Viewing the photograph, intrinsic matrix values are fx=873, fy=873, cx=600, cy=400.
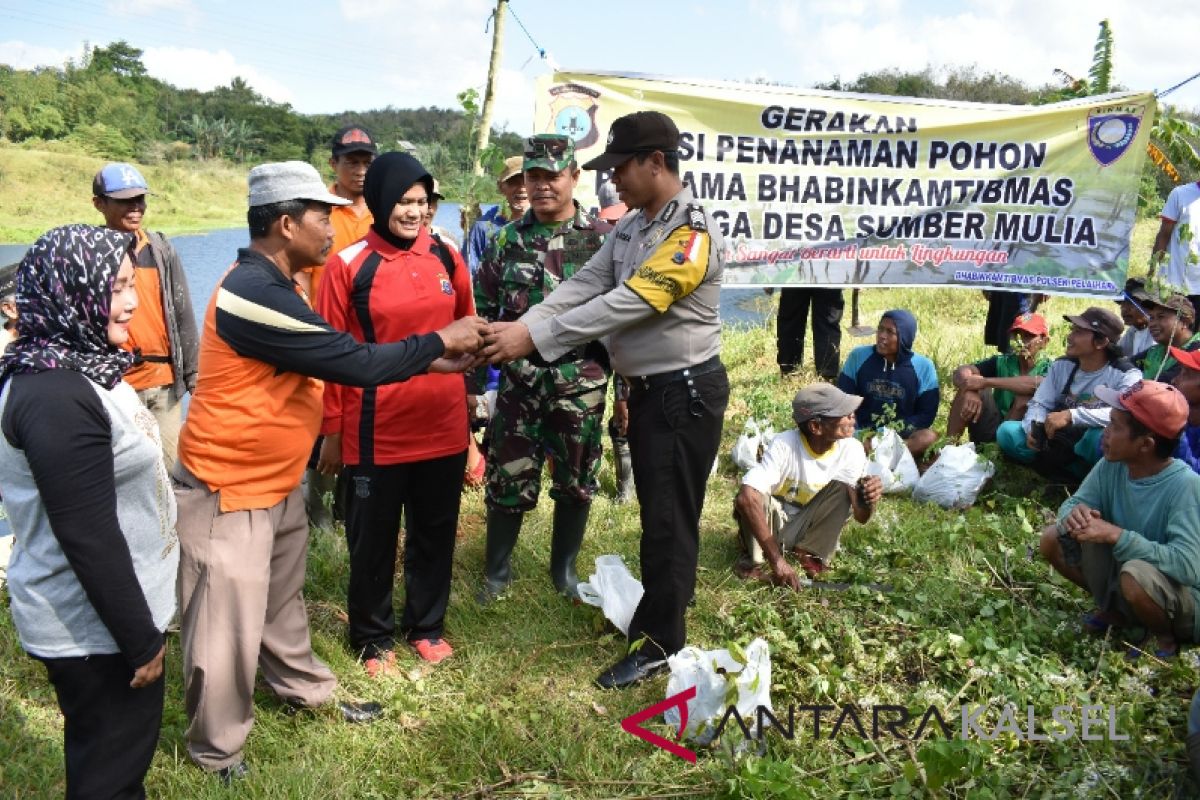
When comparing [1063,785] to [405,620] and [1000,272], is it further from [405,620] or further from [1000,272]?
[1000,272]

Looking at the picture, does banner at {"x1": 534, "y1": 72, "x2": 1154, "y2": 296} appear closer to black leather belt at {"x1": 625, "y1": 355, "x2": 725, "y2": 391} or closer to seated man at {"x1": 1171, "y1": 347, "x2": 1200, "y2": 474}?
seated man at {"x1": 1171, "y1": 347, "x2": 1200, "y2": 474}

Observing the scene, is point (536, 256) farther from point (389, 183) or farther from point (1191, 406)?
point (1191, 406)

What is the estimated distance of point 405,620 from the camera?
3449 millimetres

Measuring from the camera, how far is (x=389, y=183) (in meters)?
2.97

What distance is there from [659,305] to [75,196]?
123 ft

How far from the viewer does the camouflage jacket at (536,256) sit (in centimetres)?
365

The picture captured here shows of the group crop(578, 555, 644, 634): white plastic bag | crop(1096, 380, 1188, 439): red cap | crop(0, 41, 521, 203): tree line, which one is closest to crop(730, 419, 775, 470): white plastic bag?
crop(578, 555, 644, 634): white plastic bag

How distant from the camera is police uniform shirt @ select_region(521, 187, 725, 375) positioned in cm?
286

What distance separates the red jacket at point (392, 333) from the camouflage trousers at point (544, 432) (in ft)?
1.64

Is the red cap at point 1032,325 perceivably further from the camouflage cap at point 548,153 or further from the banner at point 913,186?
the camouflage cap at point 548,153

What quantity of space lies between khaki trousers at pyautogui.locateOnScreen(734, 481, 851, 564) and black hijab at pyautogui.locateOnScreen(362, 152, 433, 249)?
204cm

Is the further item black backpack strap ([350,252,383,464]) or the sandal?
the sandal

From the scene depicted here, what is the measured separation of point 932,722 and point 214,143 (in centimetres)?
5832

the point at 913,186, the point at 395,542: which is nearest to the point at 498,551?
the point at 395,542
